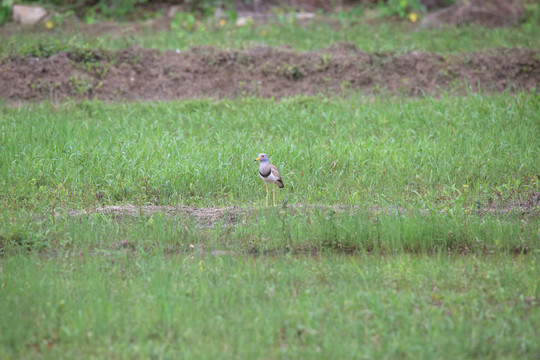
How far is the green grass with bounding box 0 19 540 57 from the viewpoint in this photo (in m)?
12.2

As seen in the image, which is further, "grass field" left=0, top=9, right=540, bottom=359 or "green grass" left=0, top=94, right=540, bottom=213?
"green grass" left=0, top=94, right=540, bottom=213

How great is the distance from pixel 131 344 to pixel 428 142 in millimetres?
5831

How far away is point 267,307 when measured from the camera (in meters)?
4.82

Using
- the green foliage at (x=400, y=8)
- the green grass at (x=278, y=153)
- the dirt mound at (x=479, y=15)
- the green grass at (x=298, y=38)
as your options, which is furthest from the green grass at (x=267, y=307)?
the green foliage at (x=400, y=8)

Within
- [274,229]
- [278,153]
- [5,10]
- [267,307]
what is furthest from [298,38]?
[267,307]

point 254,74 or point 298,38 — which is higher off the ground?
point 298,38

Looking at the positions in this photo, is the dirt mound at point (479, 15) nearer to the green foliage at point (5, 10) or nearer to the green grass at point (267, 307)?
the green grass at point (267, 307)

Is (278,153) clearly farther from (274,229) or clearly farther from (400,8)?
(400,8)

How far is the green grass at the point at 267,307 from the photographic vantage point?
169 inches

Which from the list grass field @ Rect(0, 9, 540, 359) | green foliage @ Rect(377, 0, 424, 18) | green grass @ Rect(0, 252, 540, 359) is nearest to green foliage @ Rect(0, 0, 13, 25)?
grass field @ Rect(0, 9, 540, 359)

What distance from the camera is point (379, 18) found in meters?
15.6

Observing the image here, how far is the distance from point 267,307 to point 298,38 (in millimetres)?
9660

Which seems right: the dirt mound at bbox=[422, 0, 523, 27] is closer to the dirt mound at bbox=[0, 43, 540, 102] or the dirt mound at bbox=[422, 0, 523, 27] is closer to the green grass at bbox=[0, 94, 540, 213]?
the dirt mound at bbox=[0, 43, 540, 102]

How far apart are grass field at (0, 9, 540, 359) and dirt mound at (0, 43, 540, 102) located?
643 millimetres
